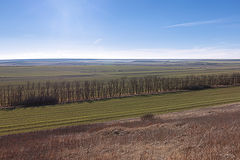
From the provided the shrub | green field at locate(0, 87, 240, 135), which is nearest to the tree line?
the shrub

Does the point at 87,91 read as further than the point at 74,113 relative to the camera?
Yes

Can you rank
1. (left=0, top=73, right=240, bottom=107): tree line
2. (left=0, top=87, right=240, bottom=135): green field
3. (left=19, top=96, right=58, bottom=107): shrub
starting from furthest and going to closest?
(left=0, top=73, right=240, bottom=107): tree line < (left=19, top=96, right=58, bottom=107): shrub < (left=0, top=87, right=240, bottom=135): green field

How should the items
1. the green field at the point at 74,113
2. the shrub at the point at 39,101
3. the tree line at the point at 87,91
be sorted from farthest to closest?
the tree line at the point at 87,91
the shrub at the point at 39,101
the green field at the point at 74,113

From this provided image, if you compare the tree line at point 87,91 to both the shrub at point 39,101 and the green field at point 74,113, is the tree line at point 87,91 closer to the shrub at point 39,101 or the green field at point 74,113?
the shrub at point 39,101

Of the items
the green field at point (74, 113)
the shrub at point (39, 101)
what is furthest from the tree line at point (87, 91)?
the green field at point (74, 113)

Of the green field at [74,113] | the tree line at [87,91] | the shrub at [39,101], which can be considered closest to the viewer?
the green field at [74,113]

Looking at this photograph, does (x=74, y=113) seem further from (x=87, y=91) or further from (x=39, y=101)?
(x=87, y=91)

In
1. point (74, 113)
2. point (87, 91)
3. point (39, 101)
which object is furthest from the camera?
point (87, 91)

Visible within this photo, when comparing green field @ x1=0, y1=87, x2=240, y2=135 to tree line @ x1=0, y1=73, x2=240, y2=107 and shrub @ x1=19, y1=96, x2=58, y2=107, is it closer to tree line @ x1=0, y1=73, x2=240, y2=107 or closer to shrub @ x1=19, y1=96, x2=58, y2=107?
shrub @ x1=19, y1=96, x2=58, y2=107

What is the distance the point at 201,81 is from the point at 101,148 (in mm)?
52710

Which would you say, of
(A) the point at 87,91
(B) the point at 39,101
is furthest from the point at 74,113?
(A) the point at 87,91

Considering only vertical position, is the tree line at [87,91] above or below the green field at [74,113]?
above

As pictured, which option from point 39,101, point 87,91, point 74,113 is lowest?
point 74,113

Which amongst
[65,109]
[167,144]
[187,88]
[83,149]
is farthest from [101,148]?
[187,88]
